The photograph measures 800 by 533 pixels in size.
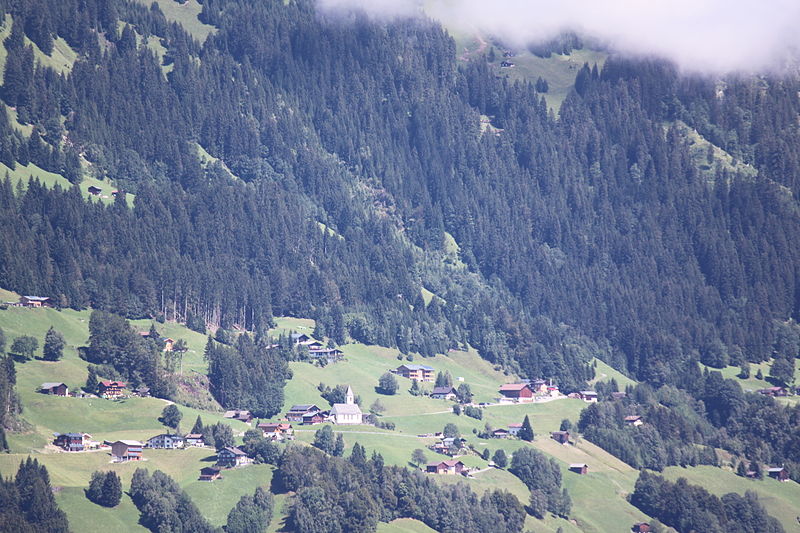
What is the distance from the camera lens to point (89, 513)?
19800 centimetres

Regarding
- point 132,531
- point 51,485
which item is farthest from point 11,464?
point 132,531

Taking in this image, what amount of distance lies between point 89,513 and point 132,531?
604cm

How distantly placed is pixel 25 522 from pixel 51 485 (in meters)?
12.0

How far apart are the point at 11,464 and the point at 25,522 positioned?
13.7m

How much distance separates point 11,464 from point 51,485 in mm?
5886

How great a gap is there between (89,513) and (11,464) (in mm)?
12256

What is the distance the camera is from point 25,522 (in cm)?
18800

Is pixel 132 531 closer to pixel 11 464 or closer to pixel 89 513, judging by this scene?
pixel 89 513

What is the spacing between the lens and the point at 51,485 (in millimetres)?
199625

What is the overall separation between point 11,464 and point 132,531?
711 inches

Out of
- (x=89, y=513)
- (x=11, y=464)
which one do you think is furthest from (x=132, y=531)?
(x=11, y=464)

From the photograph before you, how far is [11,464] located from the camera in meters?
200

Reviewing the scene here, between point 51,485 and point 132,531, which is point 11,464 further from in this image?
point 132,531
